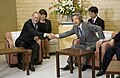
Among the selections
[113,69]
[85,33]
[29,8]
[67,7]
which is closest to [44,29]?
[67,7]

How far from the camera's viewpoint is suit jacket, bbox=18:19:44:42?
5004 mm

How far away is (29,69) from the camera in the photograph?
485 cm

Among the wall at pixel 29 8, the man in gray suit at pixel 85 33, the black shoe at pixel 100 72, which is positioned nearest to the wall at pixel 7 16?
the wall at pixel 29 8

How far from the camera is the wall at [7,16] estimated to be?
7.55 m

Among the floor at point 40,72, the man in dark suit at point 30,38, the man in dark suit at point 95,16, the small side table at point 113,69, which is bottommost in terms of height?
the floor at point 40,72

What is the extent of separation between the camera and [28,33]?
5113mm

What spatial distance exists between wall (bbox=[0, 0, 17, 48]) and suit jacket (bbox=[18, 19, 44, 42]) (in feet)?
8.56

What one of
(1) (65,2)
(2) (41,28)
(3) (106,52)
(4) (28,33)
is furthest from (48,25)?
(3) (106,52)

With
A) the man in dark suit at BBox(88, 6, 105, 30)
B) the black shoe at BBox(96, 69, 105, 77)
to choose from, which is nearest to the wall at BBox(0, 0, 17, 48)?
the man in dark suit at BBox(88, 6, 105, 30)

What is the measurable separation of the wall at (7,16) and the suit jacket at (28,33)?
2609mm

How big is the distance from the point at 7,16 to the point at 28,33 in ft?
9.07

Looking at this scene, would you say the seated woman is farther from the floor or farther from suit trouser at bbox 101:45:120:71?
suit trouser at bbox 101:45:120:71

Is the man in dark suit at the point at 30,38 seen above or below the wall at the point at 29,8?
below

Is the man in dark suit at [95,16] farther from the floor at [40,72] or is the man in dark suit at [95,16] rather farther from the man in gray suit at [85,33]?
the floor at [40,72]
